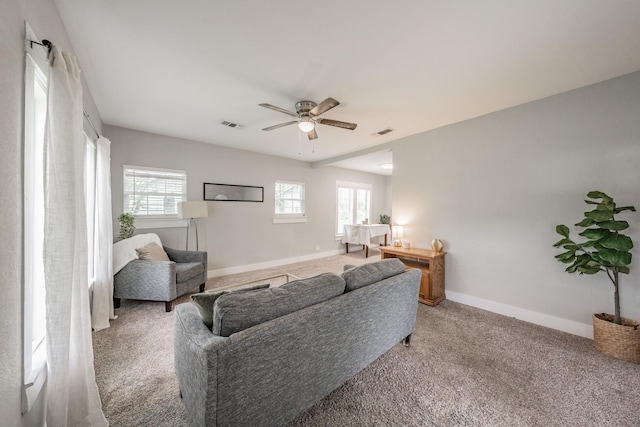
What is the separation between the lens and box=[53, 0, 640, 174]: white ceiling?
57.6 inches

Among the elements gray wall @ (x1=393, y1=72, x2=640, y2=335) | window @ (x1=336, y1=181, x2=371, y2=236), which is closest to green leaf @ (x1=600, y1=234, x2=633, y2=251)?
gray wall @ (x1=393, y1=72, x2=640, y2=335)

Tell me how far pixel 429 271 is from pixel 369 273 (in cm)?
171

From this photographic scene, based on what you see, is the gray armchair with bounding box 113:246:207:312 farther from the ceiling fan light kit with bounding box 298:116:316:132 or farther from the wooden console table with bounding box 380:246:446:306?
the wooden console table with bounding box 380:246:446:306

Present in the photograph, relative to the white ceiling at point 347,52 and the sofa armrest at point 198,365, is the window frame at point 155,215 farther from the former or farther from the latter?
the sofa armrest at point 198,365

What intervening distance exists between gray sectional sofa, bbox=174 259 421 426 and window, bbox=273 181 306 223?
12.4ft

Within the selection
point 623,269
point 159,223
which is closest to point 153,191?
point 159,223

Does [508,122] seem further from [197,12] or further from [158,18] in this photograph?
[158,18]

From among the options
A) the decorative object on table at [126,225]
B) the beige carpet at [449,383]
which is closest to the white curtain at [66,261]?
the beige carpet at [449,383]

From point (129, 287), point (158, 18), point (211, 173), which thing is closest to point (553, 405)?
point (158, 18)

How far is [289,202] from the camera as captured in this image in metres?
5.55

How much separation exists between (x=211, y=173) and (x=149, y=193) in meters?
1.02

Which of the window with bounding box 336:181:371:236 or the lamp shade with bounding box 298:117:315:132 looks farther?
the window with bounding box 336:181:371:236

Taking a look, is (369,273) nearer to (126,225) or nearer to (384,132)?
(384,132)

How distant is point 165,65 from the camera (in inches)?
79.1
